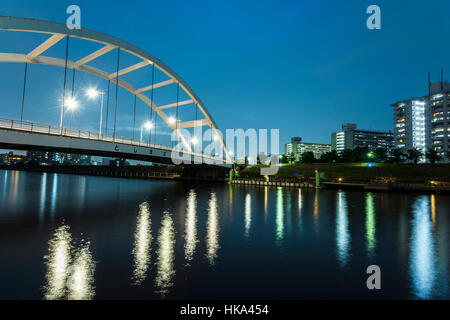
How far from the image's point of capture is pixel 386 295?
23.4 ft

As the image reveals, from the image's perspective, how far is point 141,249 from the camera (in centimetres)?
1054

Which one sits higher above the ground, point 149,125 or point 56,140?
point 149,125

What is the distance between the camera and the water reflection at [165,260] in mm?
7312

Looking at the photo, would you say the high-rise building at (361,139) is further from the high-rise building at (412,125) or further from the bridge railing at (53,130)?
the bridge railing at (53,130)

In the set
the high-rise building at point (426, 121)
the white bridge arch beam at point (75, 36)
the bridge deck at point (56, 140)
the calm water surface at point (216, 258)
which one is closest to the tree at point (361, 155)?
the high-rise building at point (426, 121)

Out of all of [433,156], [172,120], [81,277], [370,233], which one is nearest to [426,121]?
[433,156]

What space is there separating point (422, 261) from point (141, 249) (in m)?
11.1

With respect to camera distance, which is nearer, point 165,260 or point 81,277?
point 81,277

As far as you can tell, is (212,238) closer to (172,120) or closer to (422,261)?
(422,261)

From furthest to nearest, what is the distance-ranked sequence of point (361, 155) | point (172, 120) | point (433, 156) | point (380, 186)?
1. point (361, 155)
2. point (433, 156)
3. point (172, 120)
4. point (380, 186)

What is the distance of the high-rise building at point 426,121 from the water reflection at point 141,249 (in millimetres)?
104947

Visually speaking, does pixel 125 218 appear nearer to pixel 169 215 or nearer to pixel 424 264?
pixel 169 215

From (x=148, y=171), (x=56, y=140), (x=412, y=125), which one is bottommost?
(x=148, y=171)
